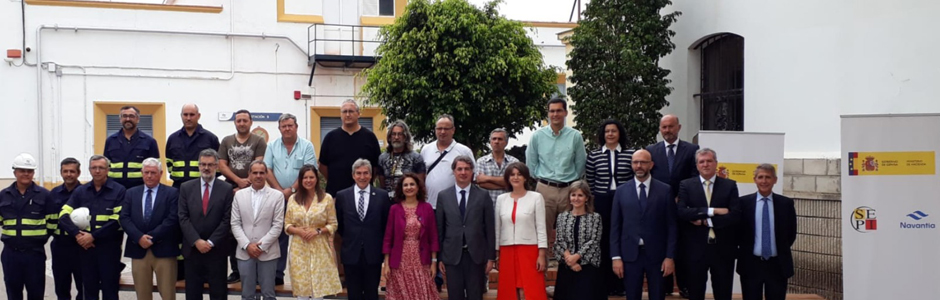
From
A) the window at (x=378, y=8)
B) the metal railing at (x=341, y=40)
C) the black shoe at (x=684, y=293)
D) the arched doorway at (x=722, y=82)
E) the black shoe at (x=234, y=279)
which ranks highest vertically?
the window at (x=378, y=8)

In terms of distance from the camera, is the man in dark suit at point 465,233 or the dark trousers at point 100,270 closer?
the man in dark suit at point 465,233

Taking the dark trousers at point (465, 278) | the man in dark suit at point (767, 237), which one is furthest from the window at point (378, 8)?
the man in dark suit at point (767, 237)

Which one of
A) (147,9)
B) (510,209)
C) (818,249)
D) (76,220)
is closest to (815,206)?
(818,249)

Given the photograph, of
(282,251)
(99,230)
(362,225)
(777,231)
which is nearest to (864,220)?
(777,231)

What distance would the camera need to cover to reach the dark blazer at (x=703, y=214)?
24.9ft

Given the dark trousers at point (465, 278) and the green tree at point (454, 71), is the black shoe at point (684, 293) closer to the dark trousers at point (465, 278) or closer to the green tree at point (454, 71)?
the dark trousers at point (465, 278)

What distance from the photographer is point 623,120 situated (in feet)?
40.8

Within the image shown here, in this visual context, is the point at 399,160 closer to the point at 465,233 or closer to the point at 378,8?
the point at 465,233

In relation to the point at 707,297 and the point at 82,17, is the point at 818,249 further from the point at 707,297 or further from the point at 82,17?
the point at 82,17

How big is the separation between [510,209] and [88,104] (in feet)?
48.9

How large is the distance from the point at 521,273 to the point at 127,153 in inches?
165

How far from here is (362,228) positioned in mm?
8008

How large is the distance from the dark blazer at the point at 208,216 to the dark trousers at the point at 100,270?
750 millimetres

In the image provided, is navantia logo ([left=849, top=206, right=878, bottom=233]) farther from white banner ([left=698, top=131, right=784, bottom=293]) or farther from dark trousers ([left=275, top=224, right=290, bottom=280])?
dark trousers ([left=275, top=224, right=290, bottom=280])
